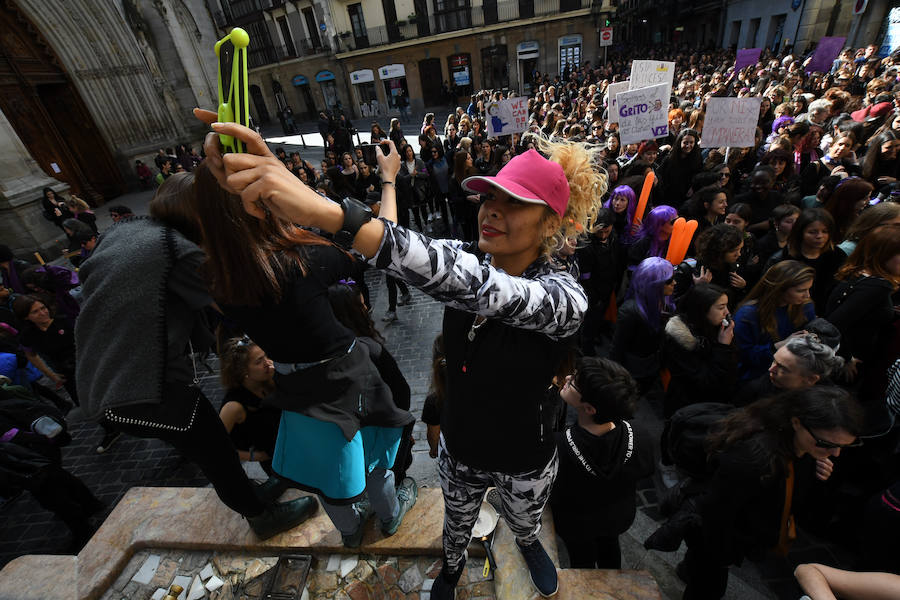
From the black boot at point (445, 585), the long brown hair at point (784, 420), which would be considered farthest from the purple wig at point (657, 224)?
the black boot at point (445, 585)

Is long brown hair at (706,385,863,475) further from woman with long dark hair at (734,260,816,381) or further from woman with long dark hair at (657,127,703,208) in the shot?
woman with long dark hair at (657,127,703,208)

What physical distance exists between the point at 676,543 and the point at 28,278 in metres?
7.25

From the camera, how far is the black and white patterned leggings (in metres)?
2.00

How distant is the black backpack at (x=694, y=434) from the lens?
2.54m

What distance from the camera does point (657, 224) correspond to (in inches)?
179

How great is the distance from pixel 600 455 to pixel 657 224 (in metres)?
3.23

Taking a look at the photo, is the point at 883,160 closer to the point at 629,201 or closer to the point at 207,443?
the point at 629,201

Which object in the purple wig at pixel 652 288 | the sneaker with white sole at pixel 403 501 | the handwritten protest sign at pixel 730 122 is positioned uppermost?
the handwritten protest sign at pixel 730 122

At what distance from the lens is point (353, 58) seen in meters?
32.0

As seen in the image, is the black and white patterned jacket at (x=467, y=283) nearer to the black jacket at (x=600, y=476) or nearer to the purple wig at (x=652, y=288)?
the black jacket at (x=600, y=476)

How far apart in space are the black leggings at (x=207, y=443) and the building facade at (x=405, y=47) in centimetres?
3039

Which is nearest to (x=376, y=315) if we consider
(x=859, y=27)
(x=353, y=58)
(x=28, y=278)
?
(x=28, y=278)

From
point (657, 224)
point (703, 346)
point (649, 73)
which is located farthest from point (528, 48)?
point (703, 346)

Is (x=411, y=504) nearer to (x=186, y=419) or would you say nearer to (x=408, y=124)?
(x=186, y=419)
